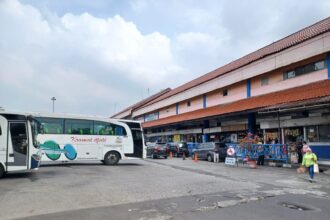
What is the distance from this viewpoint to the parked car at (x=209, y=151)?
88.4 feet

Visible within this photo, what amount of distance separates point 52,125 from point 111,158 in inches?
176

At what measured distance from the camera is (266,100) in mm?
24016

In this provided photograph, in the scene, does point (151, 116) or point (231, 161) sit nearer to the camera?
point (231, 161)

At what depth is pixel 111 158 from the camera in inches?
896

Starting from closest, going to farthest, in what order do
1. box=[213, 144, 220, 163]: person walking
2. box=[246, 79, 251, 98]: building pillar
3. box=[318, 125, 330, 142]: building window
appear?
box=[318, 125, 330, 142]: building window, box=[213, 144, 220, 163]: person walking, box=[246, 79, 251, 98]: building pillar

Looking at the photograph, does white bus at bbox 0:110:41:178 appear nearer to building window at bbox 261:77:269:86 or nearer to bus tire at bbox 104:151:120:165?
bus tire at bbox 104:151:120:165

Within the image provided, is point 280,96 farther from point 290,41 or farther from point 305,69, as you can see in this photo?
point 290,41

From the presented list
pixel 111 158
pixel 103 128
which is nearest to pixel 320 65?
pixel 103 128

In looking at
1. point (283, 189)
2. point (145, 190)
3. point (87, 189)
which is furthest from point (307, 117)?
point (87, 189)

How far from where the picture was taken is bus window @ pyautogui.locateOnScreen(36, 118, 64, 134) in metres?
20.9

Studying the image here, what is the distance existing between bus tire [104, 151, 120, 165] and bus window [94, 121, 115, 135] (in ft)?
4.58

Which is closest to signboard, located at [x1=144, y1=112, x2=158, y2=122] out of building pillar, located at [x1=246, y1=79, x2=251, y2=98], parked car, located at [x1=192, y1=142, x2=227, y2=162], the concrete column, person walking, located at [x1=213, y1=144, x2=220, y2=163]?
parked car, located at [x1=192, y1=142, x2=227, y2=162]

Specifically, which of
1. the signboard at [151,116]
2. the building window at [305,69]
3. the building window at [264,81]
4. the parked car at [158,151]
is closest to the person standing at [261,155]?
the building window at [305,69]

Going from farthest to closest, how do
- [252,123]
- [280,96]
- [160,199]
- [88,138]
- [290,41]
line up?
[252,123] < [290,41] < [280,96] < [88,138] < [160,199]
